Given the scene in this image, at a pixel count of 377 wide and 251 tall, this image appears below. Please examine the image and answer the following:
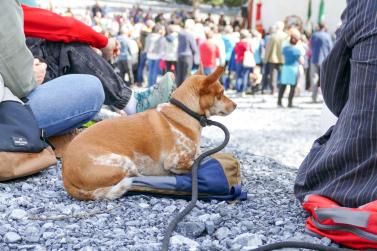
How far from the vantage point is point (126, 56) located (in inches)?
673

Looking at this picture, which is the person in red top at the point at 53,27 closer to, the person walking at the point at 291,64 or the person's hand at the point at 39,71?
the person's hand at the point at 39,71

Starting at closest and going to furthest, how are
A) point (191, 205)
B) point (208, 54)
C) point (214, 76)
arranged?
point (191, 205), point (214, 76), point (208, 54)

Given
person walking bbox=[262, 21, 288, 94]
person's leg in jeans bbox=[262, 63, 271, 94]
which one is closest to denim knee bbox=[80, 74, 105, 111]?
person walking bbox=[262, 21, 288, 94]

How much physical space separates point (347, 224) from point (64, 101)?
7.19ft

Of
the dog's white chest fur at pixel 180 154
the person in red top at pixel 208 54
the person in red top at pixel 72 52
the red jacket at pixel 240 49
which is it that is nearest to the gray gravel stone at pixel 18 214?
the dog's white chest fur at pixel 180 154

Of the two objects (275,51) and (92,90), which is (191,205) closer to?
(92,90)

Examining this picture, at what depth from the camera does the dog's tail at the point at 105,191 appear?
324 cm

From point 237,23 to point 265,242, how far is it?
24.2 m

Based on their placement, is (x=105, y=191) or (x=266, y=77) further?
(x=266, y=77)

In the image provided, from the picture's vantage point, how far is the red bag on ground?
2.44m

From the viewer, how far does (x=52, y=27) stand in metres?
4.43

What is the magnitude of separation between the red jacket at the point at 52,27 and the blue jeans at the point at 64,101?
0.59 metres

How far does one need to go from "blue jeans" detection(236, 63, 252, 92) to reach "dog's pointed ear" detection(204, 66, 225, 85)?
44.4 ft

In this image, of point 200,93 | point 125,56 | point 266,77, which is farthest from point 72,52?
point 266,77
